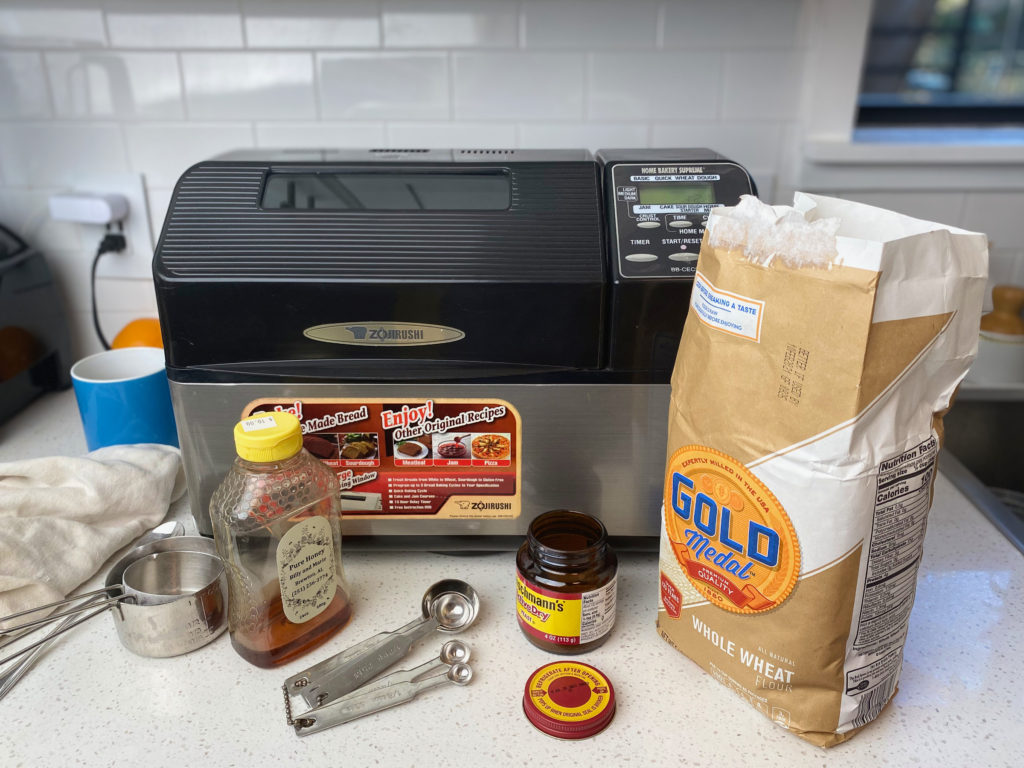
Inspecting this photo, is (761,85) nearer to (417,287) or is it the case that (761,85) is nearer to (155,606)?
(417,287)

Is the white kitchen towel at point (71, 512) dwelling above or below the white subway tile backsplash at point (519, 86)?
below

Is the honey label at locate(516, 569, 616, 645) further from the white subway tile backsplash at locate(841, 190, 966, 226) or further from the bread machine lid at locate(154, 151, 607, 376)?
the white subway tile backsplash at locate(841, 190, 966, 226)

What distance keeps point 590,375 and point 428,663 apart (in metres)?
0.27

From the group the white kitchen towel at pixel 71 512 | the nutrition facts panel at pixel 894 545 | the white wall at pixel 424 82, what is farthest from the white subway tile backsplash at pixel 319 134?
the nutrition facts panel at pixel 894 545

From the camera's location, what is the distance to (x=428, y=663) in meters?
0.61

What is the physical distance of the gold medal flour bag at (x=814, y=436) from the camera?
0.45 meters

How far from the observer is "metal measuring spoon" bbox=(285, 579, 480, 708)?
0.58m

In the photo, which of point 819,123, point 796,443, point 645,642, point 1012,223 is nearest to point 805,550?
point 796,443

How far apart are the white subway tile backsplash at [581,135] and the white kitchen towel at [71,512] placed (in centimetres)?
60

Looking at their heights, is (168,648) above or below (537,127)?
below

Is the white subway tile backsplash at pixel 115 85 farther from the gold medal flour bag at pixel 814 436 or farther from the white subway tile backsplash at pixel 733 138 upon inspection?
the gold medal flour bag at pixel 814 436

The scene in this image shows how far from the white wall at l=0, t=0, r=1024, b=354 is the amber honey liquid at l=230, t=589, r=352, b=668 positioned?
66 cm

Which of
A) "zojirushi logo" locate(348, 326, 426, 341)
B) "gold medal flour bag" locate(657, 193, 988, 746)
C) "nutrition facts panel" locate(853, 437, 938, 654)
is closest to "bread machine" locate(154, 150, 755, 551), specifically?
"zojirushi logo" locate(348, 326, 426, 341)

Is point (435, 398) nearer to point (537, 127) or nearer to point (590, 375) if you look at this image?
point (590, 375)
